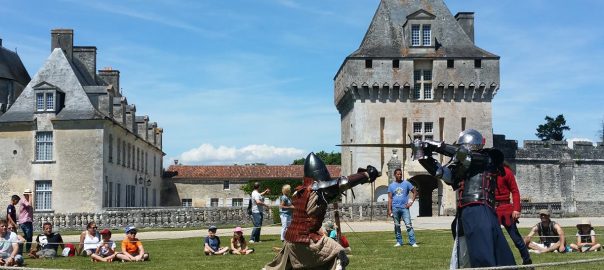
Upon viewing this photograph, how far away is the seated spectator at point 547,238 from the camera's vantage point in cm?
1561

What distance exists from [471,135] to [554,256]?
655 centimetres

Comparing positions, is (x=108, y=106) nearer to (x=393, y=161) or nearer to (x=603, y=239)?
(x=393, y=161)

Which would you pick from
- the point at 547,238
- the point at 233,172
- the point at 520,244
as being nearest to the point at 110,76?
the point at 233,172

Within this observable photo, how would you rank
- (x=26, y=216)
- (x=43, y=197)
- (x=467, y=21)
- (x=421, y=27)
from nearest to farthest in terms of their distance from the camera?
(x=26, y=216) < (x=43, y=197) < (x=421, y=27) < (x=467, y=21)

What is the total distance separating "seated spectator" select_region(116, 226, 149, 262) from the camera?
50.3 feet

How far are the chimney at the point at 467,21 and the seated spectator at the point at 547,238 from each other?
3364 cm

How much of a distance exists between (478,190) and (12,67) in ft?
155

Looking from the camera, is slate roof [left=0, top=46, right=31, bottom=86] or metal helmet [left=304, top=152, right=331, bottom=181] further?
slate roof [left=0, top=46, right=31, bottom=86]

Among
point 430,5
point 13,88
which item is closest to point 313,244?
point 430,5

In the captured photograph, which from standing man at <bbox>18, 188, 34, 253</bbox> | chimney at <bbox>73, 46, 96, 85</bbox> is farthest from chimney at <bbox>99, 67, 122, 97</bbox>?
standing man at <bbox>18, 188, 34, 253</bbox>

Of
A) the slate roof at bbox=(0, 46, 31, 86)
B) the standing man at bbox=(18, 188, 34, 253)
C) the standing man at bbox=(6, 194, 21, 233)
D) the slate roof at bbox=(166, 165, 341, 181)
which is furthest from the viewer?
the slate roof at bbox=(166, 165, 341, 181)

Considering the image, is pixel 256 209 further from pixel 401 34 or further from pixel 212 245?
pixel 401 34

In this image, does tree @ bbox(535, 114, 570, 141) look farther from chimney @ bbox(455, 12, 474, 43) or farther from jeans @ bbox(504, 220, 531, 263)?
jeans @ bbox(504, 220, 531, 263)

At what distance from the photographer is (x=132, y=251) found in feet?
51.3
